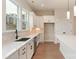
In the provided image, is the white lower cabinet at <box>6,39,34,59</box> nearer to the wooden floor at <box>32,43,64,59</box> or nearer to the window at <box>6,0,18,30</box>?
the window at <box>6,0,18,30</box>

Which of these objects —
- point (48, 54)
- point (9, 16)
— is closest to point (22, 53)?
point (9, 16)

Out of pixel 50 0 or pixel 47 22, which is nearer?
pixel 50 0

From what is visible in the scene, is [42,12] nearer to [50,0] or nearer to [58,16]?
[58,16]

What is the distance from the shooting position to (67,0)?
8.08m

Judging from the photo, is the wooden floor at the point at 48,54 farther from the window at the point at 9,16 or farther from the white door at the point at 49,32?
the white door at the point at 49,32

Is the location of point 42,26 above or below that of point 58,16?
below

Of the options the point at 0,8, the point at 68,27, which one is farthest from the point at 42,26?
the point at 0,8

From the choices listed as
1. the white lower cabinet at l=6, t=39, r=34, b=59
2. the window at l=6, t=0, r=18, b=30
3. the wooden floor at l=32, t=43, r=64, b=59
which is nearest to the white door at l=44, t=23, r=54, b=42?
the wooden floor at l=32, t=43, r=64, b=59

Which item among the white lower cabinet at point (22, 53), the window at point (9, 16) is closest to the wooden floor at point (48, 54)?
Result: the white lower cabinet at point (22, 53)

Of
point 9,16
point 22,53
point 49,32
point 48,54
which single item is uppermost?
point 9,16

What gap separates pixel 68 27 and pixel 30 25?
3307 millimetres

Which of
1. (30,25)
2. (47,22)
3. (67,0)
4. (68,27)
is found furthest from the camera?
(47,22)

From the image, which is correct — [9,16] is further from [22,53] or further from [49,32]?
[49,32]

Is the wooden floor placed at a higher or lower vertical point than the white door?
lower
